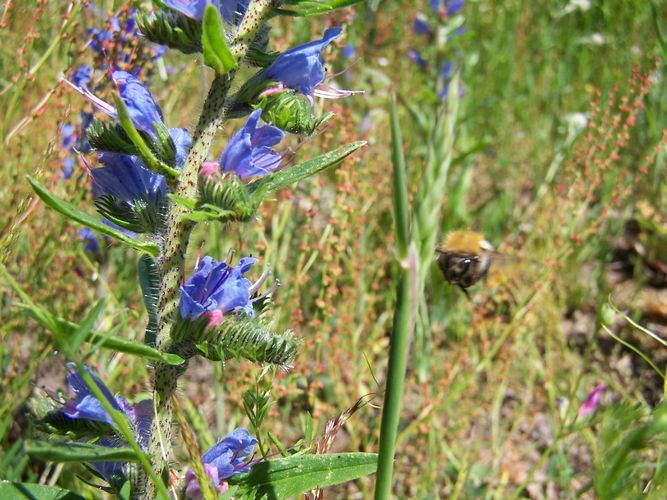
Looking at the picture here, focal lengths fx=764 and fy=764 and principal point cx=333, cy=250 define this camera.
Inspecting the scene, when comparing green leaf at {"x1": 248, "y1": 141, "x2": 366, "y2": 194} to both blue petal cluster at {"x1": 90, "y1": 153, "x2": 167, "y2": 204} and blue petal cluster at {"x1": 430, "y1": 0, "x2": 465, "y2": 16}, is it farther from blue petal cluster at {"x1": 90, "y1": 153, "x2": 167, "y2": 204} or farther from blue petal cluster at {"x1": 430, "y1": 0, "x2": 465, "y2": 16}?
blue petal cluster at {"x1": 430, "y1": 0, "x2": 465, "y2": 16}

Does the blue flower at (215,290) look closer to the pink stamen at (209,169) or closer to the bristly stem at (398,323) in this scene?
the pink stamen at (209,169)

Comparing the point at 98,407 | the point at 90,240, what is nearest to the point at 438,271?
the point at 90,240

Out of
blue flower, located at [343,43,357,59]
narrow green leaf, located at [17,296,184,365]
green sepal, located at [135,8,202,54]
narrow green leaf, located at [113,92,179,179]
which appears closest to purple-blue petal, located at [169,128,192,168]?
narrow green leaf, located at [113,92,179,179]

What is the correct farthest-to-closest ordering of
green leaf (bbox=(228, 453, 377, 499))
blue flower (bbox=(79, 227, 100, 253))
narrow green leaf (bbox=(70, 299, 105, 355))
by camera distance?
blue flower (bbox=(79, 227, 100, 253)) → green leaf (bbox=(228, 453, 377, 499)) → narrow green leaf (bbox=(70, 299, 105, 355))

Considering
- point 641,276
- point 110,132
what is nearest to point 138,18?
point 110,132

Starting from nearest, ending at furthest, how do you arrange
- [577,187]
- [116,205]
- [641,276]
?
[116,205]
[577,187]
[641,276]

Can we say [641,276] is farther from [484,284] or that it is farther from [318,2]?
[318,2]

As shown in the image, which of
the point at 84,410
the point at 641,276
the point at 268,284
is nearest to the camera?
the point at 84,410
